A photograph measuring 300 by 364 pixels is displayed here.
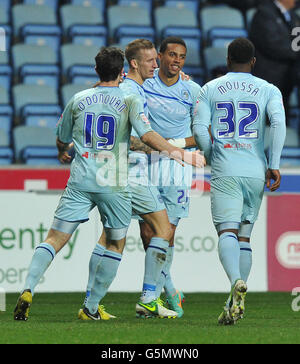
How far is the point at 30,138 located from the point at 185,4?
4176 mm

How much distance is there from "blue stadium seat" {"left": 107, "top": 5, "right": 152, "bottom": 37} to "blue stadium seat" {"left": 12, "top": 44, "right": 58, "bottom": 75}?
3.75 ft

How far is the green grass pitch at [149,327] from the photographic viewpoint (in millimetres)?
6211

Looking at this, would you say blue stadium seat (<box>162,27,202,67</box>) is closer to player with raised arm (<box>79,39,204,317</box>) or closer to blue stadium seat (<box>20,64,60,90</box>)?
blue stadium seat (<box>20,64,60,90</box>)

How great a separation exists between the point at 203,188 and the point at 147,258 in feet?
12.9

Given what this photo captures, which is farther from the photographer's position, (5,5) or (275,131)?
(5,5)

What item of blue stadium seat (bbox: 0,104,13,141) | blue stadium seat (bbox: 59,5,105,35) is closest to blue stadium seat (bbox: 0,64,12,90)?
blue stadium seat (bbox: 0,104,13,141)

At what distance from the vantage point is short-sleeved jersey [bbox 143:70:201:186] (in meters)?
8.65

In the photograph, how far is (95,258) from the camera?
8.05 meters

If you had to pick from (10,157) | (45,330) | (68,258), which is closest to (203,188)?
(68,258)

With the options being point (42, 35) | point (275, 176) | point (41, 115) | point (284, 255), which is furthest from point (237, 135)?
point (42, 35)

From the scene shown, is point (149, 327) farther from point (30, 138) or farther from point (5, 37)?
point (5, 37)

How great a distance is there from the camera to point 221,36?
15.3 meters

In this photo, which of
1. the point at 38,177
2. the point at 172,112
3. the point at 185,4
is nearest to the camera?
the point at 172,112

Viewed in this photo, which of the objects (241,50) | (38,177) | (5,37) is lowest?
(38,177)
